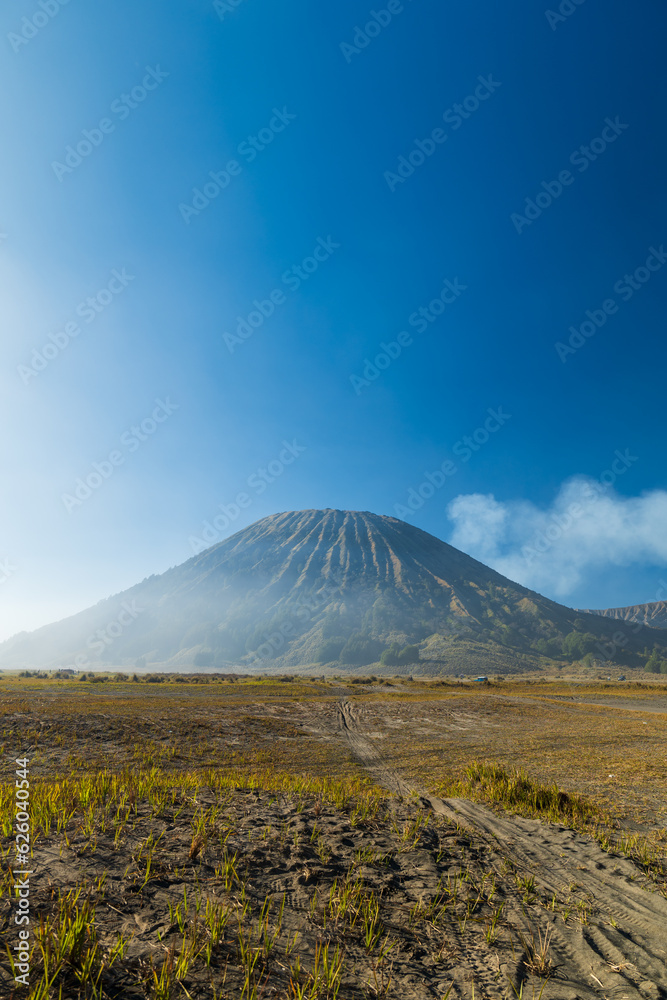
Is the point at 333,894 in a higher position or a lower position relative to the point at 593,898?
higher

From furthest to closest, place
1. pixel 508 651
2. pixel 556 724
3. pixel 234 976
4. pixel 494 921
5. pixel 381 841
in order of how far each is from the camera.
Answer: pixel 508 651 < pixel 556 724 < pixel 381 841 < pixel 494 921 < pixel 234 976

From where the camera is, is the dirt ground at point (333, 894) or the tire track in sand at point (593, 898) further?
the tire track in sand at point (593, 898)

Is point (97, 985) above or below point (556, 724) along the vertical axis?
above

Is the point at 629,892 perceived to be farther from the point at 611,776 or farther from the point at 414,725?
the point at 414,725

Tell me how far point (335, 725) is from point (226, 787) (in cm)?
2197

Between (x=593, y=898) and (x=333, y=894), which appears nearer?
(x=333, y=894)

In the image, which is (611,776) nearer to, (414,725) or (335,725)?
(414,725)

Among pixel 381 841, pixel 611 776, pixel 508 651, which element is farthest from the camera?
pixel 508 651

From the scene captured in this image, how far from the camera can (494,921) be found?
5.18m

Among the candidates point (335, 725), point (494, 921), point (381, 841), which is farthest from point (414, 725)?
point (494, 921)


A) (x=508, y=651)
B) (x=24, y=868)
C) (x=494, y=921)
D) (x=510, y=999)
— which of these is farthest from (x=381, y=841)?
(x=508, y=651)

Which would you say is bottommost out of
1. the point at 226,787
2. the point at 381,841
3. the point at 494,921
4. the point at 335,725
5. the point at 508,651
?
the point at 508,651

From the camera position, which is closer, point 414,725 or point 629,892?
point 629,892

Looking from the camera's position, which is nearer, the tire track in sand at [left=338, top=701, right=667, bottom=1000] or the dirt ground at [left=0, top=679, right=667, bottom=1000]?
the dirt ground at [left=0, top=679, right=667, bottom=1000]
